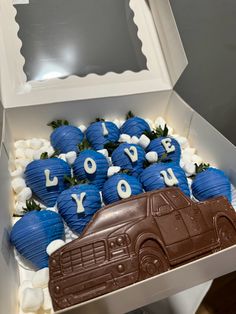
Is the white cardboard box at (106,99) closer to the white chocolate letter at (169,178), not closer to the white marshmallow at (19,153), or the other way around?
the white marshmallow at (19,153)

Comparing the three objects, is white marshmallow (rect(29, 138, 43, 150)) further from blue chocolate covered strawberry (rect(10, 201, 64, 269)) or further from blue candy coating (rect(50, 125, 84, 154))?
blue chocolate covered strawberry (rect(10, 201, 64, 269))

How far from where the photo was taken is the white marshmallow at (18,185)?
0.93 meters

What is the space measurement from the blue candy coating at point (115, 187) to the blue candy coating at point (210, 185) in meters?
0.16

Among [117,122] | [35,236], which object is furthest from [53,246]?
[117,122]

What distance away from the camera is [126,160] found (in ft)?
3.11

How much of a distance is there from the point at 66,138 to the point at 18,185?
0.63 ft

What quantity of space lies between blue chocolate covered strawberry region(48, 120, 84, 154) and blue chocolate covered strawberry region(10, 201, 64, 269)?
255 millimetres

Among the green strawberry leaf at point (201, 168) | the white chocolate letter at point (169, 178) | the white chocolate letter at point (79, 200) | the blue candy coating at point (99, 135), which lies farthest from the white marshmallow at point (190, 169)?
the white chocolate letter at point (79, 200)

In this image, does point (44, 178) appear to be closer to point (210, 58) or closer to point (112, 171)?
point (112, 171)

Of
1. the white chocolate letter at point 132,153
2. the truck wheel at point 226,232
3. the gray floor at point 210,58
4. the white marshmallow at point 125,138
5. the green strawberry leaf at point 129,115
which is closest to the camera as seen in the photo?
the truck wheel at point 226,232

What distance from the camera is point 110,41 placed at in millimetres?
1215

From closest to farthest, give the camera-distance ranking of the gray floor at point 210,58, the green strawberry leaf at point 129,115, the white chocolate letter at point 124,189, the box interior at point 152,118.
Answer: the box interior at point 152,118, the white chocolate letter at point 124,189, the green strawberry leaf at point 129,115, the gray floor at point 210,58

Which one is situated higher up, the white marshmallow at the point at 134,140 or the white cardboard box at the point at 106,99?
the white cardboard box at the point at 106,99

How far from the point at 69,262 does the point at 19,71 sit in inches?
25.6
